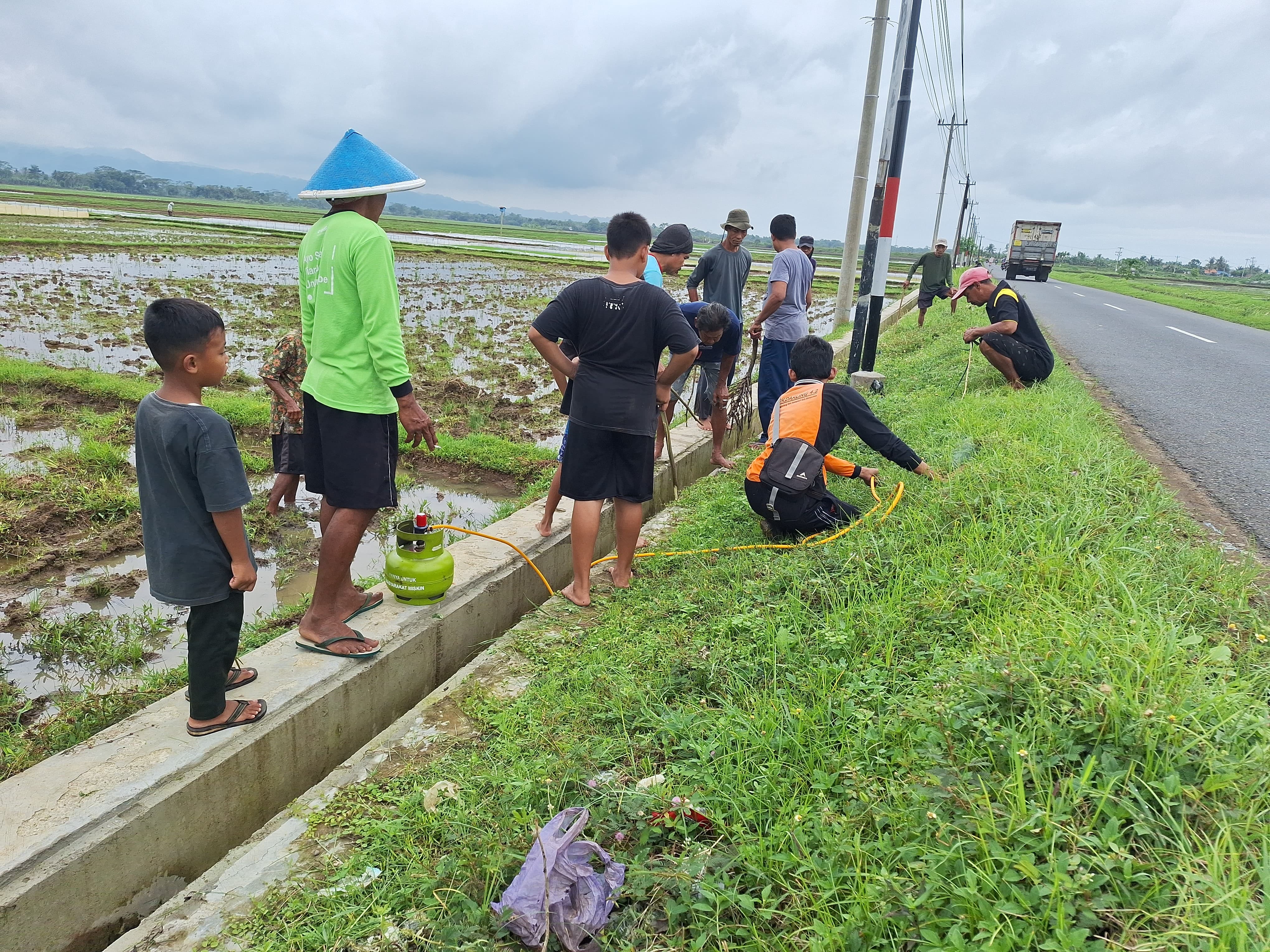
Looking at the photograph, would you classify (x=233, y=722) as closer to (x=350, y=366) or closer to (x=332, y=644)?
(x=332, y=644)

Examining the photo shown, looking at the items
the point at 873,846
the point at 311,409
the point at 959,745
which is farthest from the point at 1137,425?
the point at 311,409

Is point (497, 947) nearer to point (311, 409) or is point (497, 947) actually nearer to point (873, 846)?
point (873, 846)

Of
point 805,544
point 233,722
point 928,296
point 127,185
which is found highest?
point 127,185

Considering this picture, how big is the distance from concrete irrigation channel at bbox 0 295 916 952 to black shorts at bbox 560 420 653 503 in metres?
0.85

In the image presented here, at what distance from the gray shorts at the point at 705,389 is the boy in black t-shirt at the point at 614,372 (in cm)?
200

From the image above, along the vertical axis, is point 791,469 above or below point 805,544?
above

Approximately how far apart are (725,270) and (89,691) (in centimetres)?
511

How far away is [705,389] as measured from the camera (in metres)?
6.48

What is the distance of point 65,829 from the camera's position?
6.76 feet

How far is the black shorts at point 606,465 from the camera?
3777 millimetres

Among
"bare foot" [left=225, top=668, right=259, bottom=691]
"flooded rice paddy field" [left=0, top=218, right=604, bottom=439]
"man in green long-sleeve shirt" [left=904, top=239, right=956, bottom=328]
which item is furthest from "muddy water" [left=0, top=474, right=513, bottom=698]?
"man in green long-sleeve shirt" [left=904, top=239, right=956, bottom=328]

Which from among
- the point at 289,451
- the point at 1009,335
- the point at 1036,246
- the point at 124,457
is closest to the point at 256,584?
the point at 289,451

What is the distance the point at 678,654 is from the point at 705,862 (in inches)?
44.5

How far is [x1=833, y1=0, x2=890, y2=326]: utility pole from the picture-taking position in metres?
12.5
